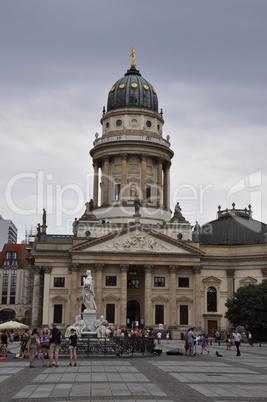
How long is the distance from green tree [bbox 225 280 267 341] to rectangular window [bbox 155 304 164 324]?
13773mm

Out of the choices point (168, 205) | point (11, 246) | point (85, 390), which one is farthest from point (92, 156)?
point (85, 390)

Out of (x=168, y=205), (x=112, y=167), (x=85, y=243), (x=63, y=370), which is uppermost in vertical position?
(x=112, y=167)

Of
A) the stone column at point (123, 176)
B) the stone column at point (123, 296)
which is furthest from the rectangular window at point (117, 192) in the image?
the stone column at point (123, 296)

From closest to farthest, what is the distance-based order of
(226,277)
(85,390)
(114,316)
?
(85,390), (114,316), (226,277)

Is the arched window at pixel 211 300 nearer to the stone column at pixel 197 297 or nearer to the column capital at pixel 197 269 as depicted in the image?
the stone column at pixel 197 297

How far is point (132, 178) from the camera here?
9119 cm

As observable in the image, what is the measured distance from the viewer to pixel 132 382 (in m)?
21.1

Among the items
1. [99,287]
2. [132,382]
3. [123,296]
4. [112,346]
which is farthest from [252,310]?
[132,382]

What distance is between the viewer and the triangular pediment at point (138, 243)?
7744cm

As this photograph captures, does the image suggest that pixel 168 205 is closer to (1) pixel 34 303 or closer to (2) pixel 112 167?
(2) pixel 112 167

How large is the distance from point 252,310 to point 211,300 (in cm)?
1822

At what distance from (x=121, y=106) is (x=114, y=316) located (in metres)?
37.6

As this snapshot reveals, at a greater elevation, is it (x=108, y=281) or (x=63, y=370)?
(x=108, y=281)

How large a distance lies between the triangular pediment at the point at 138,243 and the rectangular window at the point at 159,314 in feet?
25.9
